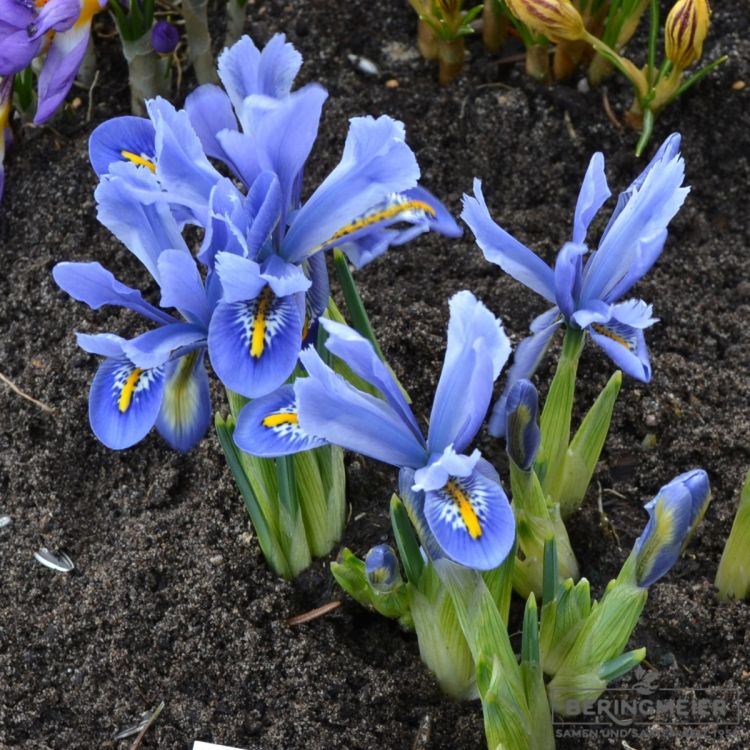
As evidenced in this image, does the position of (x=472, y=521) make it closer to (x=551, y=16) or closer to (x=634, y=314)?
(x=634, y=314)

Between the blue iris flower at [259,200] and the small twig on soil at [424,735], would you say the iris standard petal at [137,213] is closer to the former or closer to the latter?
the blue iris flower at [259,200]

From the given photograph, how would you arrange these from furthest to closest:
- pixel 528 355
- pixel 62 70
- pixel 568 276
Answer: pixel 62 70 → pixel 528 355 → pixel 568 276

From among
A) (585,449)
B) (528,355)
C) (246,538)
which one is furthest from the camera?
(246,538)

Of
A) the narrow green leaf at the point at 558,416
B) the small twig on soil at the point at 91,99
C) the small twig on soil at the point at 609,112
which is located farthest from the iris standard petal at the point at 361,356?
the small twig on soil at the point at 91,99

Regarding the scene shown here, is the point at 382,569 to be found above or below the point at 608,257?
below

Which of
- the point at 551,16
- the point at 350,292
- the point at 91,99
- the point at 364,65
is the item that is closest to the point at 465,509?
the point at 350,292

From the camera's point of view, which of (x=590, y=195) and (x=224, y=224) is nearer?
(x=224, y=224)

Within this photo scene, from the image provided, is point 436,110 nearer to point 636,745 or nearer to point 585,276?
point 585,276
